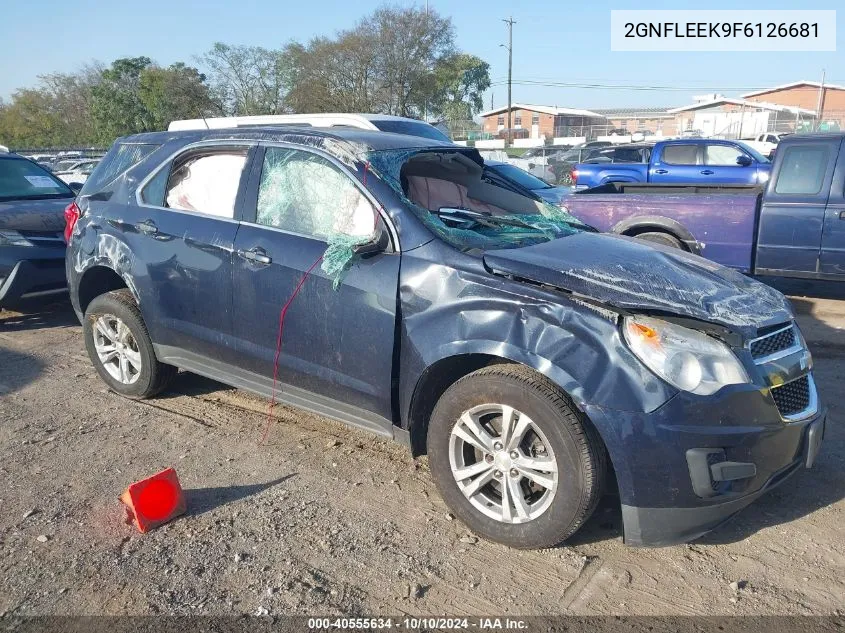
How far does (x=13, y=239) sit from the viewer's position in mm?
6770

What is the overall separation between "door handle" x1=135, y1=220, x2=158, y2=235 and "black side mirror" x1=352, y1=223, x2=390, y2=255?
1.66m

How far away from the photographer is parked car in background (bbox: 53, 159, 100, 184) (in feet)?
67.2

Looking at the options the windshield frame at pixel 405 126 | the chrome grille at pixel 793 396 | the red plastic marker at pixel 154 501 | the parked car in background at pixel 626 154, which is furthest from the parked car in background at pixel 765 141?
the red plastic marker at pixel 154 501

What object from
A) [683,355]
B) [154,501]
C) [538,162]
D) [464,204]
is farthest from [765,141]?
[154,501]

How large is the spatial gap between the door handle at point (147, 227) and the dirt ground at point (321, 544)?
1221mm

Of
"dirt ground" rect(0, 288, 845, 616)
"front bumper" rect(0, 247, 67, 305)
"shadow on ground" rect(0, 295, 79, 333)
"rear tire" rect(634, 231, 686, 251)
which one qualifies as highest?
"rear tire" rect(634, 231, 686, 251)

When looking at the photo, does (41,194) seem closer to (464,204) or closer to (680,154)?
(464,204)

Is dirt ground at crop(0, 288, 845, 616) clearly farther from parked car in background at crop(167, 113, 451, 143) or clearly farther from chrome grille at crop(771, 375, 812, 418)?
parked car in background at crop(167, 113, 451, 143)

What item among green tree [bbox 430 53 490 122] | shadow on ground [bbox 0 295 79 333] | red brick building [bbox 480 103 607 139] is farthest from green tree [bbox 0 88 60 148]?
shadow on ground [bbox 0 295 79 333]

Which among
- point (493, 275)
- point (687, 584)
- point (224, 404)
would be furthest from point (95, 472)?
point (687, 584)

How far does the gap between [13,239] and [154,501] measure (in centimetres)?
458

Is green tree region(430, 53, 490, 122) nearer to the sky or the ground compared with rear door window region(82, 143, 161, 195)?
nearer to the sky

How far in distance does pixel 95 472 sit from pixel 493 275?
246cm

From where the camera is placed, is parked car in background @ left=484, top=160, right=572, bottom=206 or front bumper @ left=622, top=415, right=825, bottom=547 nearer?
front bumper @ left=622, top=415, right=825, bottom=547
